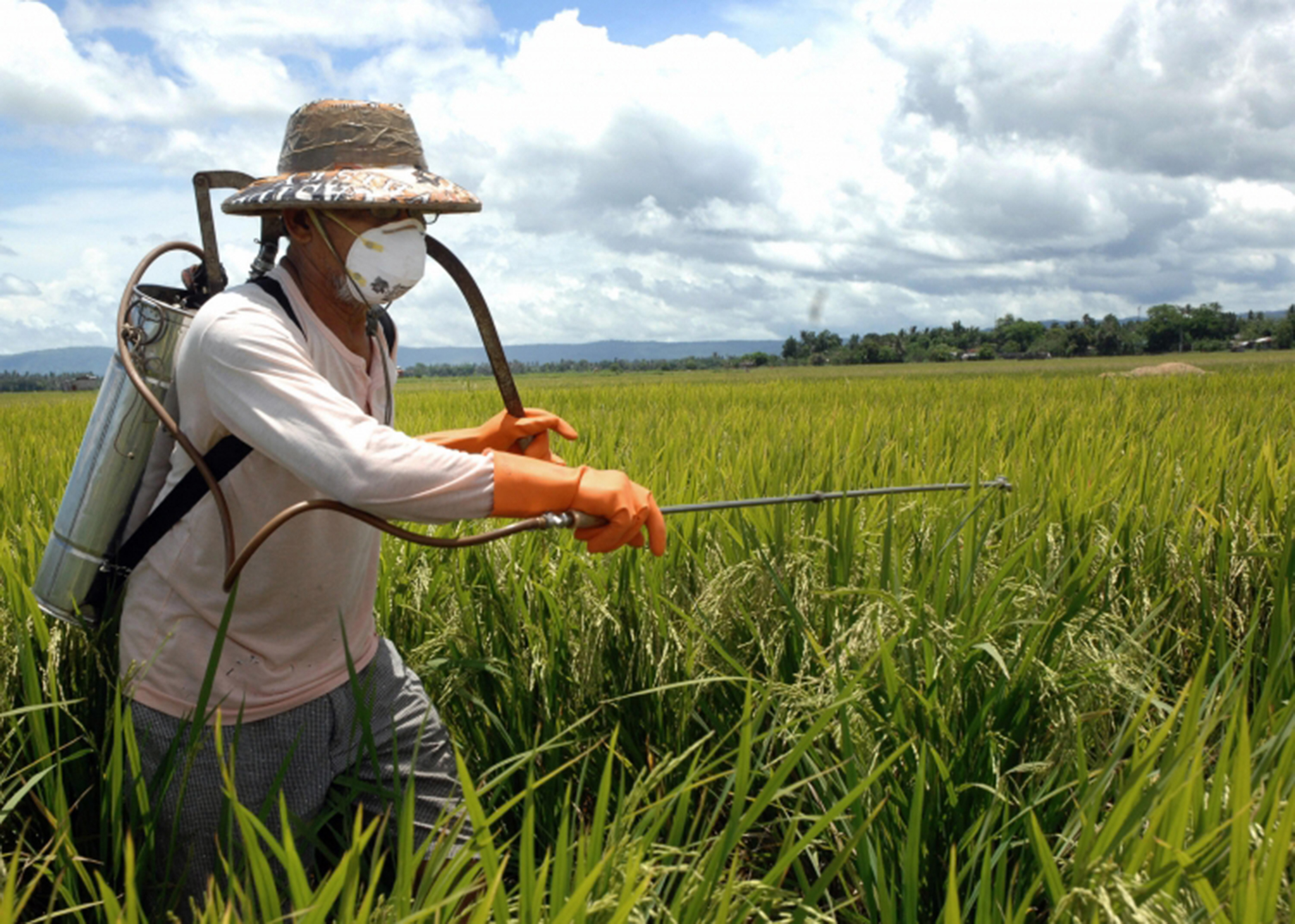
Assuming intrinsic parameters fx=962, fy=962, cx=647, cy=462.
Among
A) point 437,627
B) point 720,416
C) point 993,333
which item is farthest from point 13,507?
point 993,333

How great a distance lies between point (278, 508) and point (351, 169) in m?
0.57

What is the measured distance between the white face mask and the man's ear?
0.06 meters

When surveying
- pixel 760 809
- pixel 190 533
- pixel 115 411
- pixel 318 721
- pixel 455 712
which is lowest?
pixel 455 712

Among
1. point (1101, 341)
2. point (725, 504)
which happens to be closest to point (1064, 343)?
point (1101, 341)

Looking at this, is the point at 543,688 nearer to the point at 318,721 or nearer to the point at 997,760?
the point at 318,721

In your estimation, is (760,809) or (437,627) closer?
(760,809)

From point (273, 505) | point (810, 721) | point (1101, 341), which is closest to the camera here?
point (273, 505)

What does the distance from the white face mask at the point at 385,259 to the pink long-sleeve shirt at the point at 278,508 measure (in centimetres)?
13

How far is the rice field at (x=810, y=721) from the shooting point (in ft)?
3.47

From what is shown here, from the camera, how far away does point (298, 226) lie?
5.29ft

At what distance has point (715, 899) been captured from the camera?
119 cm

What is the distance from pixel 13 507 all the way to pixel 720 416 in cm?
Result: 430

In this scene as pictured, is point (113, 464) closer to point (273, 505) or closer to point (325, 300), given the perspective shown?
point (273, 505)

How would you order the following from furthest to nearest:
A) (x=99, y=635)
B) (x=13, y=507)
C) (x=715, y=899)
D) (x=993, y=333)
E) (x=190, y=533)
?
(x=993, y=333)
(x=13, y=507)
(x=99, y=635)
(x=190, y=533)
(x=715, y=899)
